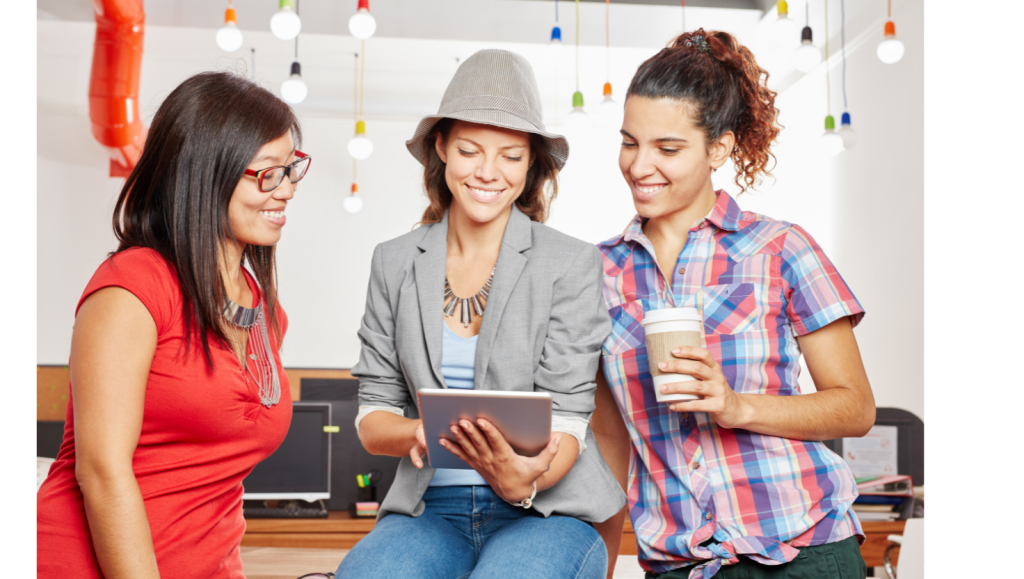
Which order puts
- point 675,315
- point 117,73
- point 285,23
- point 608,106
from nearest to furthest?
point 675,315 < point 285,23 < point 608,106 < point 117,73

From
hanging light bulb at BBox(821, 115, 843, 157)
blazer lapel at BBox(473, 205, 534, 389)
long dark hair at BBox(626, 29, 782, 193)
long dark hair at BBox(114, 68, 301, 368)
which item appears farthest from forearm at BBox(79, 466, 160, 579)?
hanging light bulb at BBox(821, 115, 843, 157)

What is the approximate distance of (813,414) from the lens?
4.62ft

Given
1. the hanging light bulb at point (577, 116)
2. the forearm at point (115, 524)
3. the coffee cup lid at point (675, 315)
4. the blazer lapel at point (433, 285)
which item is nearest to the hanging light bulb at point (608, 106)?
the hanging light bulb at point (577, 116)

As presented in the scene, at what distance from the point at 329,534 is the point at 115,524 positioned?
169 cm

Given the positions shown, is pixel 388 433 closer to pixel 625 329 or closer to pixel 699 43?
pixel 625 329

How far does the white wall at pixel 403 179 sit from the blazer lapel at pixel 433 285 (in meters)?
4.06

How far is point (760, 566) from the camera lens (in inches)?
54.6

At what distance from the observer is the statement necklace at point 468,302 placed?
4.89ft

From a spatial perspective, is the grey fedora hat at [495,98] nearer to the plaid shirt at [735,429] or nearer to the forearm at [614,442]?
the plaid shirt at [735,429]

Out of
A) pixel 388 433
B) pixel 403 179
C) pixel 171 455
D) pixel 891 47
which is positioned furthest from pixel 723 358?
pixel 403 179

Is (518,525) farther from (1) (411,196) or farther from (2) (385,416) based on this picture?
(1) (411,196)

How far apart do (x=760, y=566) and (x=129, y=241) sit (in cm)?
141

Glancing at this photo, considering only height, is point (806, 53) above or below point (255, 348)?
above
